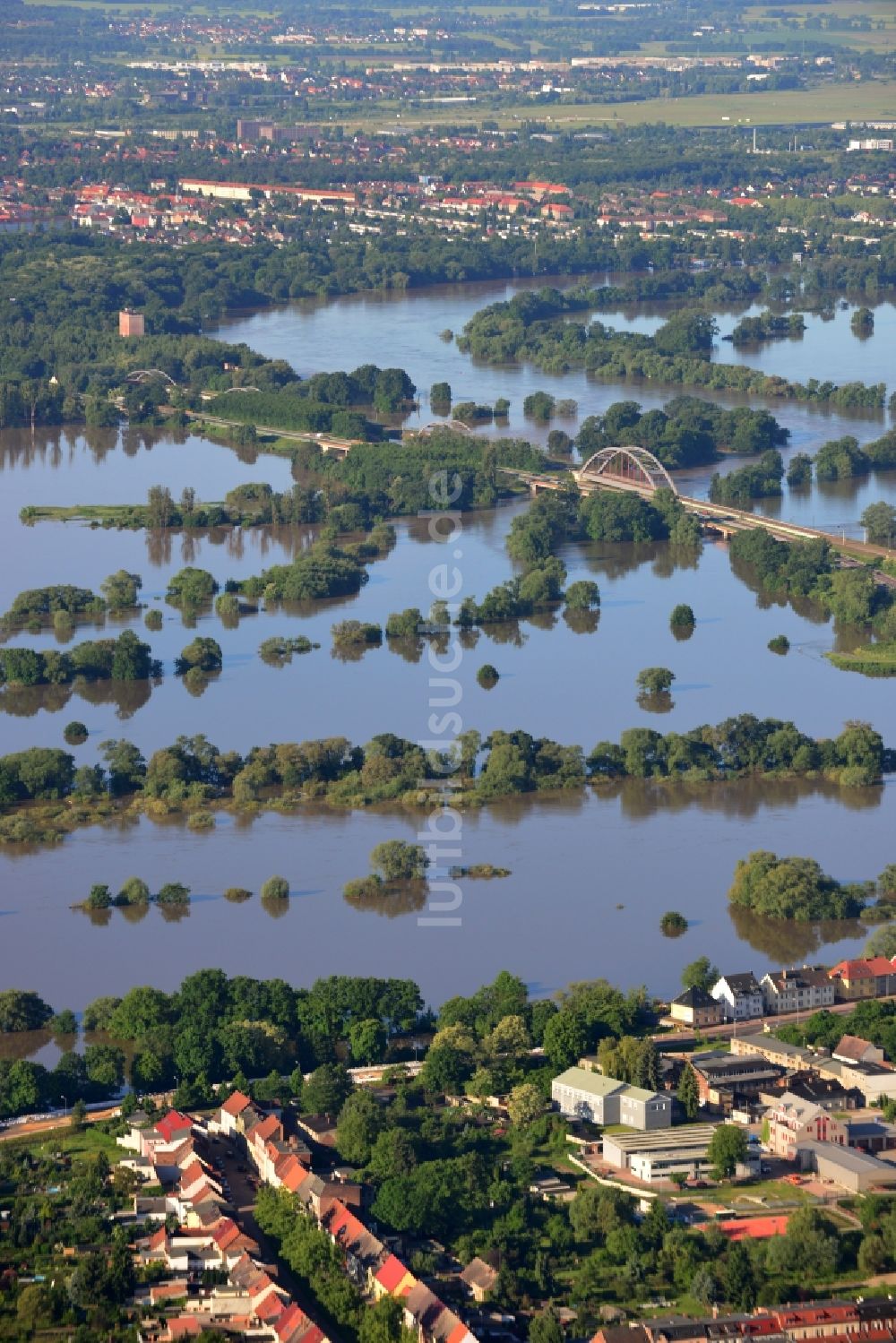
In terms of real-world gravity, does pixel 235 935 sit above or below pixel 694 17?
below

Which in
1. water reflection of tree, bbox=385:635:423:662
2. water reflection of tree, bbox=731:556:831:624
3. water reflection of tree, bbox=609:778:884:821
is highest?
water reflection of tree, bbox=731:556:831:624

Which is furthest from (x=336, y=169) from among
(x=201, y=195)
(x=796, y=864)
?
(x=796, y=864)

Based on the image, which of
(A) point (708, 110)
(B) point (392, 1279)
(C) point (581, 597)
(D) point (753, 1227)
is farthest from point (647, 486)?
(A) point (708, 110)

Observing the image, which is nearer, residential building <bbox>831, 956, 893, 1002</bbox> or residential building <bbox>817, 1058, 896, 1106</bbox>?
residential building <bbox>817, 1058, 896, 1106</bbox>

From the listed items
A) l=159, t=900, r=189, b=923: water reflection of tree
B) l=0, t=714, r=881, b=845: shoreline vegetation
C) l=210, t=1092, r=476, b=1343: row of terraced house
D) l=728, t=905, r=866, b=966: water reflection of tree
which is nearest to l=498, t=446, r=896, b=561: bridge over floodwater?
l=0, t=714, r=881, b=845: shoreline vegetation

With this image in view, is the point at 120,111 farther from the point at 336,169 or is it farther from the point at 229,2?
the point at 229,2

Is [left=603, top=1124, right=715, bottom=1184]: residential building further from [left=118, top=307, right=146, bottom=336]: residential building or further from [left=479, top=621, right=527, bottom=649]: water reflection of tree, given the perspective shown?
[left=118, top=307, right=146, bottom=336]: residential building

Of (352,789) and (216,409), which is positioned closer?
(352,789)
